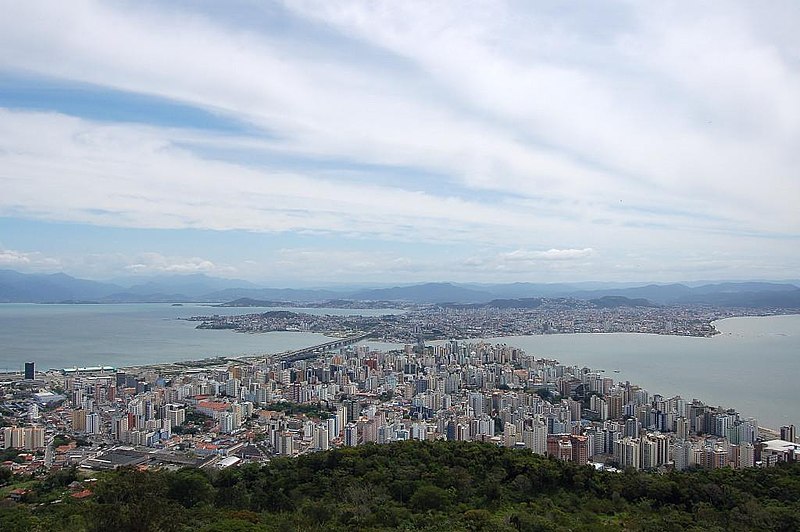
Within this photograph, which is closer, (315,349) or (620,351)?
(620,351)

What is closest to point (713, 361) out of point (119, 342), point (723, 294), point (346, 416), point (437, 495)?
point (346, 416)

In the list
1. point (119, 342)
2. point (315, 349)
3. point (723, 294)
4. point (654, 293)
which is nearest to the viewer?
point (315, 349)

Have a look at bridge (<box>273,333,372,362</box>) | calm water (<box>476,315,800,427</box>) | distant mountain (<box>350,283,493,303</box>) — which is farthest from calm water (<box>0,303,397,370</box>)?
distant mountain (<box>350,283,493,303</box>)

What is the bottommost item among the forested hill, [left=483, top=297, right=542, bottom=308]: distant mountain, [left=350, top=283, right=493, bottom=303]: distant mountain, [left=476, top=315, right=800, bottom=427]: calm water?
[left=476, top=315, right=800, bottom=427]: calm water

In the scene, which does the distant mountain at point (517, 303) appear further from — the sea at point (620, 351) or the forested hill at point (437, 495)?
the forested hill at point (437, 495)

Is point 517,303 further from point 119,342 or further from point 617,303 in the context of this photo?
point 119,342

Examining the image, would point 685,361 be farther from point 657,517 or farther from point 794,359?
point 657,517

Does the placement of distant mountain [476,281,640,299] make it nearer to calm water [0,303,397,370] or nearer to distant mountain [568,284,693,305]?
distant mountain [568,284,693,305]
